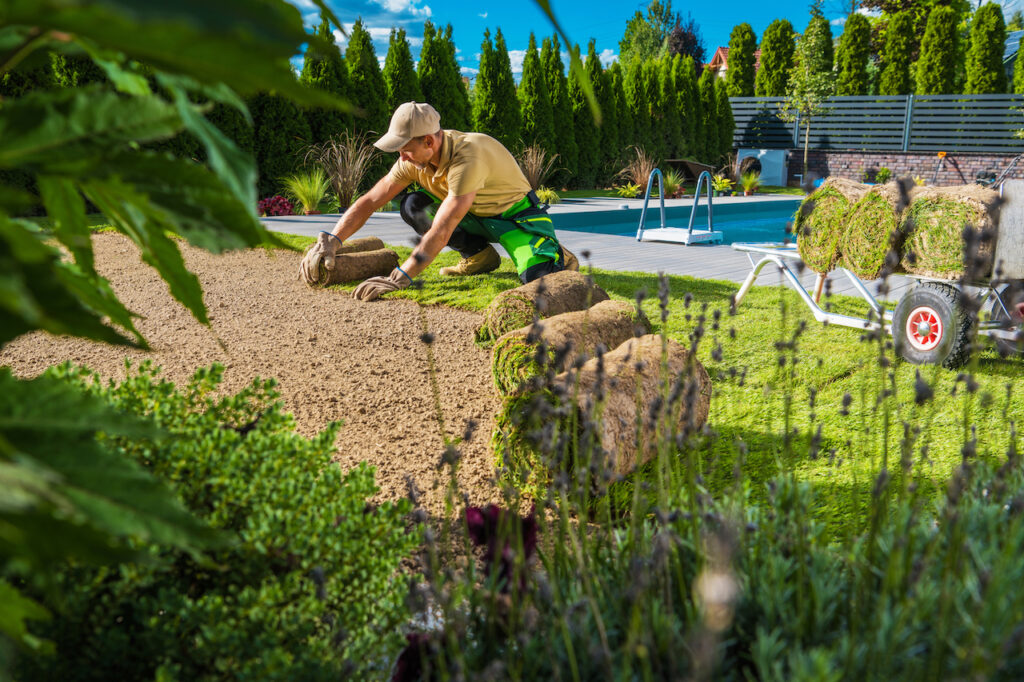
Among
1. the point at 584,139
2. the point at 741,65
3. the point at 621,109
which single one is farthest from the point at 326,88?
the point at 741,65

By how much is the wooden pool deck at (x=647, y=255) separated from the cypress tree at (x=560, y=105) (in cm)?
610

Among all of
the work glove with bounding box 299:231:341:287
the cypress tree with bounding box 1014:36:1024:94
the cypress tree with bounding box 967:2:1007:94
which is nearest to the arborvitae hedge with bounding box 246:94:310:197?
the work glove with bounding box 299:231:341:287

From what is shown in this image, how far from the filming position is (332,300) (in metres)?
5.89

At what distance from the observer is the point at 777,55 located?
24859 mm

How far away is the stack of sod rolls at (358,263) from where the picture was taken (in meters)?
6.26

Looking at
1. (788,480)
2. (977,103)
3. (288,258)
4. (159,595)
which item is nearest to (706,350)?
(788,480)

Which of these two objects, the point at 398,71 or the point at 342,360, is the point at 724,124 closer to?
the point at 398,71

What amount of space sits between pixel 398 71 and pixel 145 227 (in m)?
14.7

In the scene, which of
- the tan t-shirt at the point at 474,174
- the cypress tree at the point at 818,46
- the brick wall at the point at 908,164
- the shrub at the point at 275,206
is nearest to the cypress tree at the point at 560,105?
the brick wall at the point at 908,164

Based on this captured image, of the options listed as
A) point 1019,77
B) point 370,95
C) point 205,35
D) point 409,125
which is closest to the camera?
point 205,35

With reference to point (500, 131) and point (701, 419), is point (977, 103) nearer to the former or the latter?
point (500, 131)

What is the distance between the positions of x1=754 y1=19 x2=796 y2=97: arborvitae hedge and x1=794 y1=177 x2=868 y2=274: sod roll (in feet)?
75.0

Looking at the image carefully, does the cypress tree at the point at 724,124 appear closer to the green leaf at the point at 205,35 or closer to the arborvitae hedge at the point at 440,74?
the arborvitae hedge at the point at 440,74

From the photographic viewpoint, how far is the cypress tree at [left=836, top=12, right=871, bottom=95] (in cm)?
2411
